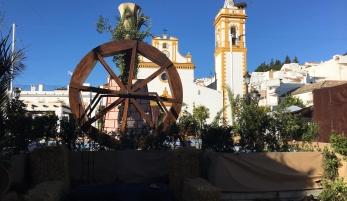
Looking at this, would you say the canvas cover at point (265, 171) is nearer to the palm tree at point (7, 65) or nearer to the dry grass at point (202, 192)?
the dry grass at point (202, 192)

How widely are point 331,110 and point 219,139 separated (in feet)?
10.1

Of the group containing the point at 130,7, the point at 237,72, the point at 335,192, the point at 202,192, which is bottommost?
the point at 335,192

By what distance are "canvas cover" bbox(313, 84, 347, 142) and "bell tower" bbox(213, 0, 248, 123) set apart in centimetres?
2071

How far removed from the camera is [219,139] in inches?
262

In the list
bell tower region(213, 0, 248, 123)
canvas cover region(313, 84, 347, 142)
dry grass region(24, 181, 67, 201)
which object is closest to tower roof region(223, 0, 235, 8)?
bell tower region(213, 0, 248, 123)

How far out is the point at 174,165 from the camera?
21.2ft

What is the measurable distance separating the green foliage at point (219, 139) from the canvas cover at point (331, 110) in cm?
250

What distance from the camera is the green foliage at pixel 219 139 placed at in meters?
6.68

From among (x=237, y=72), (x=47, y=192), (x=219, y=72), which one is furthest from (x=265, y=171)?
(x=237, y=72)

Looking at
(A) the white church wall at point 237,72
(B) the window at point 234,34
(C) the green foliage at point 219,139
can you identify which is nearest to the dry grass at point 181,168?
(C) the green foliage at point 219,139

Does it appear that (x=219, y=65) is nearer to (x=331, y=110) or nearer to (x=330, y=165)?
(x=331, y=110)

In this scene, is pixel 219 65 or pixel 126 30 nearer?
pixel 126 30

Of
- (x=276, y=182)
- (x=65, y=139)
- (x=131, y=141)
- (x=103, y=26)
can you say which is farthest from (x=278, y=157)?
(x=103, y=26)

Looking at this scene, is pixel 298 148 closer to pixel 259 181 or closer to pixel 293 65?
pixel 259 181
